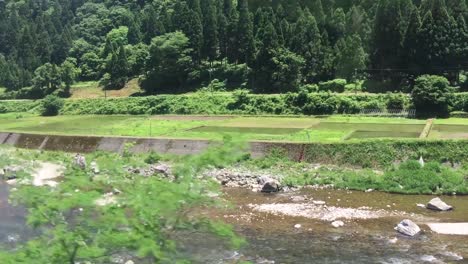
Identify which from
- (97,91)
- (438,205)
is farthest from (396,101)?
(97,91)

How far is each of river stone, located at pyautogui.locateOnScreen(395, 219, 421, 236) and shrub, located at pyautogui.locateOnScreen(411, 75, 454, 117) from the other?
2653cm

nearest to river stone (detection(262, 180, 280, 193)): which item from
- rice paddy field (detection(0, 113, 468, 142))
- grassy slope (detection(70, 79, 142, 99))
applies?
rice paddy field (detection(0, 113, 468, 142))

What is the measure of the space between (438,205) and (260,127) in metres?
22.7

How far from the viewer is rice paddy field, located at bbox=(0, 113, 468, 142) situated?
136 ft

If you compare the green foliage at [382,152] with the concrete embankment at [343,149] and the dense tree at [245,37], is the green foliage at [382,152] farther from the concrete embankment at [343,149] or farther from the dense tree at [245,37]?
the dense tree at [245,37]

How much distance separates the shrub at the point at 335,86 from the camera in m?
61.1

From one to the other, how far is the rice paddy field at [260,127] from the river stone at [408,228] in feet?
42.5

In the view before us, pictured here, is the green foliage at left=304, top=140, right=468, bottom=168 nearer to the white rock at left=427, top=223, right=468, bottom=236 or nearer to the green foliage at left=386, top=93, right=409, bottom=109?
the white rock at left=427, top=223, right=468, bottom=236

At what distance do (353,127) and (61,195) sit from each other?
128 feet

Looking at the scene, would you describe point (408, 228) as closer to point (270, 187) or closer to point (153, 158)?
point (270, 187)

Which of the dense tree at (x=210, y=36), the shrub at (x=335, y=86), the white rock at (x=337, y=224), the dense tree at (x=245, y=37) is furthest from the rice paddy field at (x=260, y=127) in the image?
the dense tree at (x=210, y=36)

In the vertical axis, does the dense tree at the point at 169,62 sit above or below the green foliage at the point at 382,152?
above

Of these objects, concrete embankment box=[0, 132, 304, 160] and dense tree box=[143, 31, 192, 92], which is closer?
concrete embankment box=[0, 132, 304, 160]

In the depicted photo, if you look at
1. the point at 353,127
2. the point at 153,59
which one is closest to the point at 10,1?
the point at 153,59
